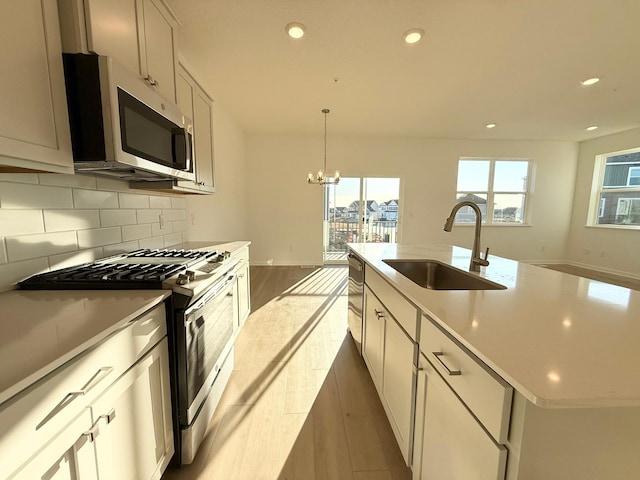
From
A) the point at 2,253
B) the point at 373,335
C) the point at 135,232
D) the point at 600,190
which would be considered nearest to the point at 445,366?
the point at 373,335

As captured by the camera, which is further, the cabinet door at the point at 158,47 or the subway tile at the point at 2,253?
the cabinet door at the point at 158,47

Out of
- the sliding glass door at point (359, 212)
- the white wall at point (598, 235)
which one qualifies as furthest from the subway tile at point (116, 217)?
the white wall at point (598, 235)

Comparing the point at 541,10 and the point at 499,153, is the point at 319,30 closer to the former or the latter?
the point at 541,10

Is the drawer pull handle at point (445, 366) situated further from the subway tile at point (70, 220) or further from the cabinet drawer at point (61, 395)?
the subway tile at point (70, 220)

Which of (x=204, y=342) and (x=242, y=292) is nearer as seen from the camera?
(x=204, y=342)

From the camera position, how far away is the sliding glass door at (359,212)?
568 centimetres

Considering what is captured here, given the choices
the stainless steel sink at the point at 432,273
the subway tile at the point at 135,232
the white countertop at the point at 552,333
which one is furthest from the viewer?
the subway tile at the point at 135,232

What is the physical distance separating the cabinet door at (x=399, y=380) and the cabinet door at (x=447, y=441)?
3.2 inches

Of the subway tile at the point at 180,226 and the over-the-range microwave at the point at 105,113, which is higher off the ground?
the over-the-range microwave at the point at 105,113

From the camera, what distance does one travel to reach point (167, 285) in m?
1.15

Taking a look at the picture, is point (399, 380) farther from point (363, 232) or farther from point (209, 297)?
point (363, 232)

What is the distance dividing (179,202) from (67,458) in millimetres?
2284

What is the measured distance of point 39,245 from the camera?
1.24 metres

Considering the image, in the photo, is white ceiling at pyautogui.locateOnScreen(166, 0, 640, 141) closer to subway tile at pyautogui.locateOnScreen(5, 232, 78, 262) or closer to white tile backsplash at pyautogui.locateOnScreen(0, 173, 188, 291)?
white tile backsplash at pyautogui.locateOnScreen(0, 173, 188, 291)
